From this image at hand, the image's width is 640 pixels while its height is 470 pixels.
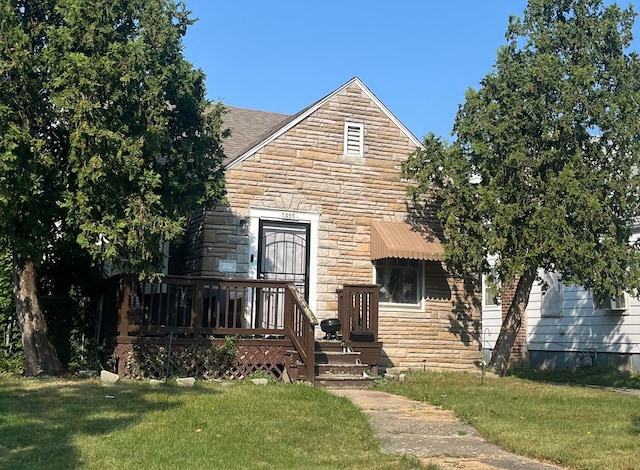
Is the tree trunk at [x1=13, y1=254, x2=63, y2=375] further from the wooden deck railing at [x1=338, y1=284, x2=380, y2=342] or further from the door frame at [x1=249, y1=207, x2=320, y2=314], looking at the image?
the wooden deck railing at [x1=338, y1=284, x2=380, y2=342]

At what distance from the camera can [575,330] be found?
59.8 feet

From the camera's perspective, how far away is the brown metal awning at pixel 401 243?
1320 cm

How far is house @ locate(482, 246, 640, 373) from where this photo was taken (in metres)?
16.7

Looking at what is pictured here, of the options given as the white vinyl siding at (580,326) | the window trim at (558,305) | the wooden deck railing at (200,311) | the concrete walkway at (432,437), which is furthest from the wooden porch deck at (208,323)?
the window trim at (558,305)

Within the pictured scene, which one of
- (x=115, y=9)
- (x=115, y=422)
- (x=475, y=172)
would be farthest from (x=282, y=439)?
(x=475, y=172)

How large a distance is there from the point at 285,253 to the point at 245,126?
464 centimetres

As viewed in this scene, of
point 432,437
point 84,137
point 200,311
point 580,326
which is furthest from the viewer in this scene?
point 580,326

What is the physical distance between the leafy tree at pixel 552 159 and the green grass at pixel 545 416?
91.6 inches

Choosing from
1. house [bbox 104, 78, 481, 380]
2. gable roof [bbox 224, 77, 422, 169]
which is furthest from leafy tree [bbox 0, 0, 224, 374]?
gable roof [bbox 224, 77, 422, 169]

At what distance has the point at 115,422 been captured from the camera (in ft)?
22.6

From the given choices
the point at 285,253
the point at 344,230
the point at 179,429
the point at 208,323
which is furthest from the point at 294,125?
the point at 179,429

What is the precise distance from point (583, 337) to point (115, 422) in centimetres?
1421

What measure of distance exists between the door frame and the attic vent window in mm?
1581

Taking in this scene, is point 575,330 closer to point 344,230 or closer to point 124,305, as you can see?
point 344,230
